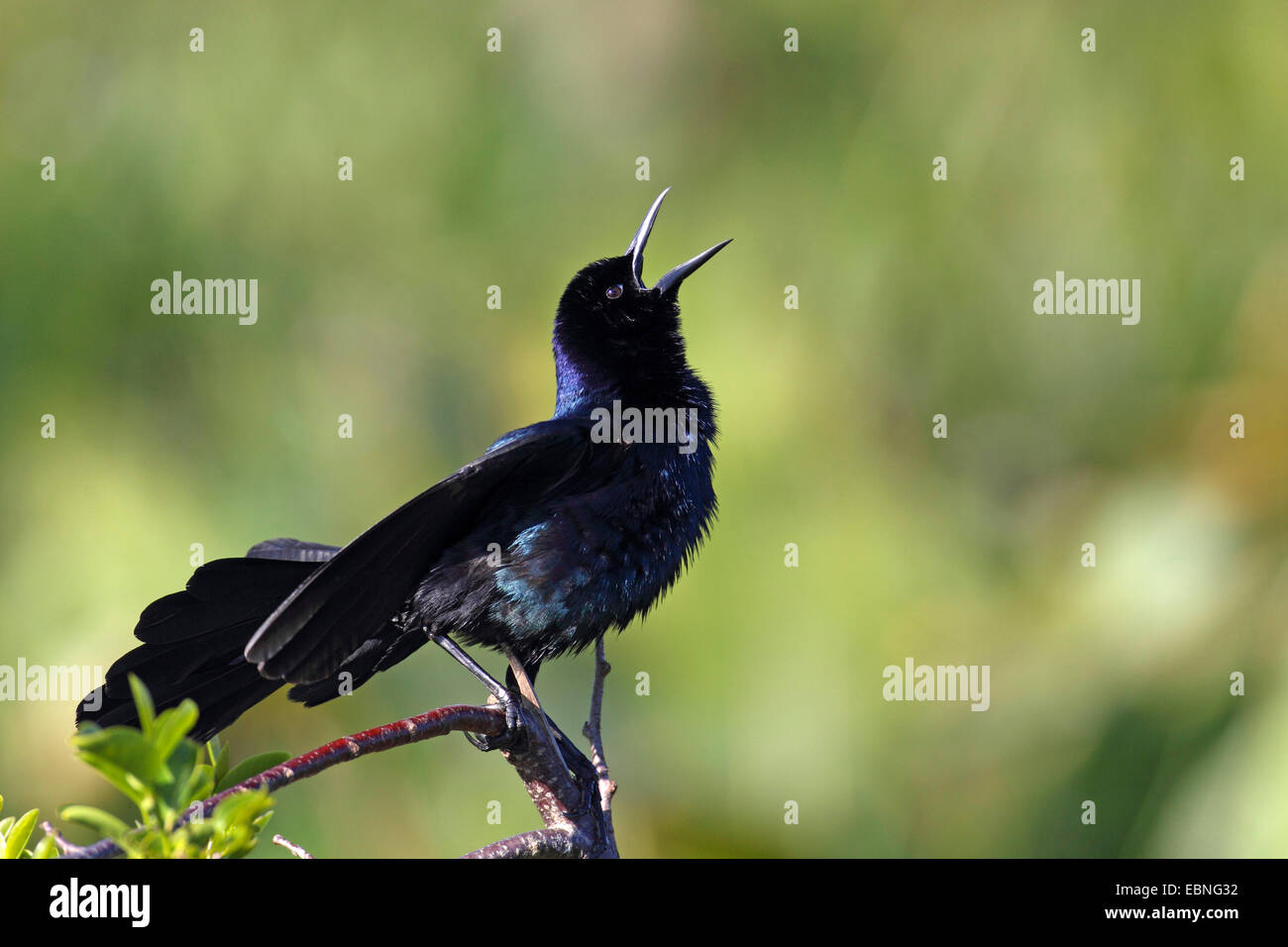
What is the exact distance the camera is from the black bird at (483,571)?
2.47 m

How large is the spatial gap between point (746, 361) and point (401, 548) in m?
3.16

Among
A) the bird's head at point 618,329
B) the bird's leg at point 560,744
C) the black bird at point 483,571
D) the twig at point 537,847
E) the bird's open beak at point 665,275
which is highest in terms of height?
the bird's open beak at point 665,275

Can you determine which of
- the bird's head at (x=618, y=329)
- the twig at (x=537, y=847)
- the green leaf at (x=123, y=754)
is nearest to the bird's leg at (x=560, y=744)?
the twig at (x=537, y=847)

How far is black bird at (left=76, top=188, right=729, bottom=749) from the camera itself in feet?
8.12

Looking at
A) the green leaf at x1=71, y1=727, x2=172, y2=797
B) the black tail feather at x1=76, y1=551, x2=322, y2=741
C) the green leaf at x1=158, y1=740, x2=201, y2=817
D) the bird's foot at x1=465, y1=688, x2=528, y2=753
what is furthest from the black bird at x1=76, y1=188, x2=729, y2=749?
the green leaf at x1=71, y1=727, x2=172, y2=797

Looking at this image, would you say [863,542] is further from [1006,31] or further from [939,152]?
[1006,31]

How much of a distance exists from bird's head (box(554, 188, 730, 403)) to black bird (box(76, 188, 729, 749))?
1cm

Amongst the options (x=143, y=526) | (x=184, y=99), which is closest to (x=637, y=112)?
(x=184, y=99)

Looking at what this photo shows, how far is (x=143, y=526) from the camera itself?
18.5ft

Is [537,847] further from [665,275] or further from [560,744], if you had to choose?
[665,275]

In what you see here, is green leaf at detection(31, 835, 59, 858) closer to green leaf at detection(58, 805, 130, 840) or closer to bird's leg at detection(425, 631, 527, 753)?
green leaf at detection(58, 805, 130, 840)

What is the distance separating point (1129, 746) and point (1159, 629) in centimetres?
48

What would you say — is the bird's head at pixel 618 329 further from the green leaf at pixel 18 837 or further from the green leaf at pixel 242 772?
the green leaf at pixel 18 837

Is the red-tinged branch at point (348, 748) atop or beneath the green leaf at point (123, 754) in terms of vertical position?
beneath
